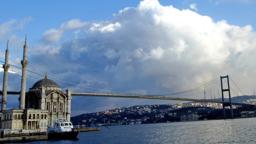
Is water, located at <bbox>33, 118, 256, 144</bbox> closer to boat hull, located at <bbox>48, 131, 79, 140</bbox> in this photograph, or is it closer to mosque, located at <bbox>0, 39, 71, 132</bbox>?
boat hull, located at <bbox>48, 131, 79, 140</bbox>

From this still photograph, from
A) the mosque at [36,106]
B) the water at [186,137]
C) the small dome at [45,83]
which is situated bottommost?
the water at [186,137]

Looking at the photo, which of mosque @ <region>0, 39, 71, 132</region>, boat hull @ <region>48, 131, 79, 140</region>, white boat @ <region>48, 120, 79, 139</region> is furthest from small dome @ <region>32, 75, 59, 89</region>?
boat hull @ <region>48, 131, 79, 140</region>

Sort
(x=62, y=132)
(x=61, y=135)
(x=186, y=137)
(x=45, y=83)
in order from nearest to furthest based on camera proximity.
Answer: (x=186, y=137)
(x=61, y=135)
(x=62, y=132)
(x=45, y=83)

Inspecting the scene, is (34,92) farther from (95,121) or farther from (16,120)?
(95,121)

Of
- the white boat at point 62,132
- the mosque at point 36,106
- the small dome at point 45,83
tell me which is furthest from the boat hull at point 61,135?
the small dome at point 45,83

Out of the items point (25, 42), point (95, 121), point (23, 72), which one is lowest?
point (95, 121)

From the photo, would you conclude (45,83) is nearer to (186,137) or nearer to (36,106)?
(36,106)

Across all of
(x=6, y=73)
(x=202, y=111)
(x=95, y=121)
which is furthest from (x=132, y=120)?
(x=6, y=73)

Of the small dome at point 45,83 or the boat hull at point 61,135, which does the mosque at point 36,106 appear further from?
the boat hull at point 61,135

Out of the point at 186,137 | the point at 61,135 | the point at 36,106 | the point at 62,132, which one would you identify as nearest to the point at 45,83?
the point at 36,106
